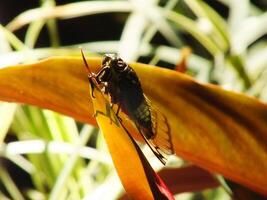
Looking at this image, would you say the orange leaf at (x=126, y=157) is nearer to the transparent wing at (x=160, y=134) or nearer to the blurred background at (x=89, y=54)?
the transparent wing at (x=160, y=134)

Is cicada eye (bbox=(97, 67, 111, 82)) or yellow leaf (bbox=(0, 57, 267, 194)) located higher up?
cicada eye (bbox=(97, 67, 111, 82))

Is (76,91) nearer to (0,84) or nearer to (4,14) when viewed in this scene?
(0,84)

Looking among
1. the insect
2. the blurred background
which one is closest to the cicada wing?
the insect

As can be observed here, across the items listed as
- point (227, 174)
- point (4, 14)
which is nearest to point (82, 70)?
point (227, 174)

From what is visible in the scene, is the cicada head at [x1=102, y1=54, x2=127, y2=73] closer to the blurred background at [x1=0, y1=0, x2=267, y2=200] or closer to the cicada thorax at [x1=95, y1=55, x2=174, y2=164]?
the cicada thorax at [x1=95, y1=55, x2=174, y2=164]

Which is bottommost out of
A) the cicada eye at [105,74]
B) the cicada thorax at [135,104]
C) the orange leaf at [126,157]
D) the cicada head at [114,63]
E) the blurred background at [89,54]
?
the orange leaf at [126,157]

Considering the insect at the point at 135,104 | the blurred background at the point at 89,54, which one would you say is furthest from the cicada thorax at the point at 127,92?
the blurred background at the point at 89,54

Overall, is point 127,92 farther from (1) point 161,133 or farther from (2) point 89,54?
(2) point 89,54

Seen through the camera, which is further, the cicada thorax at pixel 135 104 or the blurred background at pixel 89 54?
the blurred background at pixel 89 54
